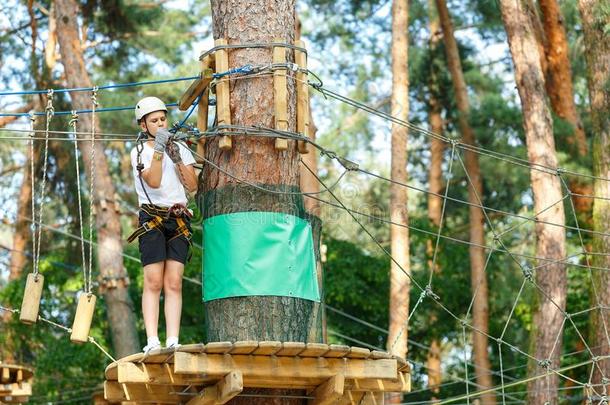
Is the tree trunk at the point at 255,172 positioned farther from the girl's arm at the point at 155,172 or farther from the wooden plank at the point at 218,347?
the wooden plank at the point at 218,347

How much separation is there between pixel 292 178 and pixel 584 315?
8876mm

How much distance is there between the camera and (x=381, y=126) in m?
22.7

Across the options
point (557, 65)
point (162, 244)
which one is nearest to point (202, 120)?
point (162, 244)

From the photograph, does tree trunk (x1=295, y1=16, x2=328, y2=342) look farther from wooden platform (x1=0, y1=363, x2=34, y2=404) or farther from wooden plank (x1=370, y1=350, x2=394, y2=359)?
wooden platform (x1=0, y1=363, x2=34, y2=404)

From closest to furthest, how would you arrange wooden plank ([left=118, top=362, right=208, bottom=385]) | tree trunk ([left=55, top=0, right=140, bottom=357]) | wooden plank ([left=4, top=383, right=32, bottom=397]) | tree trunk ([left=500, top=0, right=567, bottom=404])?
wooden plank ([left=118, top=362, right=208, bottom=385])
wooden plank ([left=4, top=383, right=32, bottom=397])
tree trunk ([left=500, top=0, right=567, bottom=404])
tree trunk ([left=55, top=0, right=140, bottom=357])

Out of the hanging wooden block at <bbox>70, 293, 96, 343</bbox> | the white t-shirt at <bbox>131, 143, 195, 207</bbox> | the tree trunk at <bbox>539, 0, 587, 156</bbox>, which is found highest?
the tree trunk at <bbox>539, 0, 587, 156</bbox>

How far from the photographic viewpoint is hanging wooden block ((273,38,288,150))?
4.86m

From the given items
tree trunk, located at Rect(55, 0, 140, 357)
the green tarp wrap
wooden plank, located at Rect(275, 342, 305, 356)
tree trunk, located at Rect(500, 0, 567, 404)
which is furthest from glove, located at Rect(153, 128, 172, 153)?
tree trunk, located at Rect(55, 0, 140, 357)

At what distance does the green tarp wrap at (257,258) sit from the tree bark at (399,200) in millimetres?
6442

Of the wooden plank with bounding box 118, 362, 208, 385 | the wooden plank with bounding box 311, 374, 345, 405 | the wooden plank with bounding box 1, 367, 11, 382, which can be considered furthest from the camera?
the wooden plank with bounding box 1, 367, 11, 382

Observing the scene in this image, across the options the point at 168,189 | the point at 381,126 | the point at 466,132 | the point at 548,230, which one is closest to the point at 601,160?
the point at 548,230

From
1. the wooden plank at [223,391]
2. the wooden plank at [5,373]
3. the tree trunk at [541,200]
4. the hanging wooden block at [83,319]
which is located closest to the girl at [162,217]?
the hanging wooden block at [83,319]

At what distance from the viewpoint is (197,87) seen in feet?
16.7

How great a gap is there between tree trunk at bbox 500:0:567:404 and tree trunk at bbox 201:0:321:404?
5.20 metres
